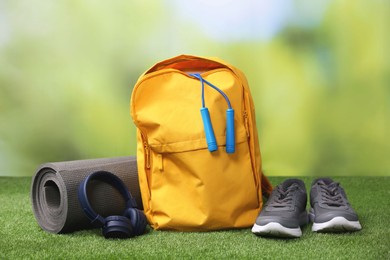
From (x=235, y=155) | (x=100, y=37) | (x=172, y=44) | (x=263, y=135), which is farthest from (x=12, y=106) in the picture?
(x=235, y=155)

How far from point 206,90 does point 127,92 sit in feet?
4.01

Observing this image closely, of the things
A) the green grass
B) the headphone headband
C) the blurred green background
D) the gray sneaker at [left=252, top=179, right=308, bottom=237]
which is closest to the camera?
the green grass

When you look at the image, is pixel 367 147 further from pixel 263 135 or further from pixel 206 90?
pixel 206 90

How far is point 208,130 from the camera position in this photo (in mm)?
1789

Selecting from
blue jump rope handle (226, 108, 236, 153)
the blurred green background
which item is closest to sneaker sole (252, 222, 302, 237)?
blue jump rope handle (226, 108, 236, 153)

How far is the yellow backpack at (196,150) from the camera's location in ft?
5.89

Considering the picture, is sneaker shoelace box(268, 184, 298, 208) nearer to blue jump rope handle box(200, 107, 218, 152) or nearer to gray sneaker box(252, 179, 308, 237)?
gray sneaker box(252, 179, 308, 237)

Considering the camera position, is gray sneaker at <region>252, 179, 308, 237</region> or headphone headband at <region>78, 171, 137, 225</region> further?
headphone headband at <region>78, 171, 137, 225</region>

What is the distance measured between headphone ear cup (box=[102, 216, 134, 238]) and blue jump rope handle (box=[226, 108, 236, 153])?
0.35 meters

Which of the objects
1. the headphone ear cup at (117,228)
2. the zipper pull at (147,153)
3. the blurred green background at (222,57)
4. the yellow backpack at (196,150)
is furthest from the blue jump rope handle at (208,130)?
the blurred green background at (222,57)

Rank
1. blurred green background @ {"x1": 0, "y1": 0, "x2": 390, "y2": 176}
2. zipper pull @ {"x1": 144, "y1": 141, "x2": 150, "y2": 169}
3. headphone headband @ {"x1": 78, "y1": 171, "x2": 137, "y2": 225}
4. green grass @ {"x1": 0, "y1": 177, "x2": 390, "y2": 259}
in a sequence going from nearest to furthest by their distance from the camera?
green grass @ {"x1": 0, "y1": 177, "x2": 390, "y2": 259}, headphone headband @ {"x1": 78, "y1": 171, "x2": 137, "y2": 225}, zipper pull @ {"x1": 144, "y1": 141, "x2": 150, "y2": 169}, blurred green background @ {"x1": 0, "y1": 0, "x2": 390, "y2": 176}

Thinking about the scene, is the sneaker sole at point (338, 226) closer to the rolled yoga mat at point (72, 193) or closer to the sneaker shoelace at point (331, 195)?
the sneaker shoelace at point (331, 195)

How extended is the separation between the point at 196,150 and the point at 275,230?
12.5 inches

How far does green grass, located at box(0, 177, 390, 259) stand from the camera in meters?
1.57
